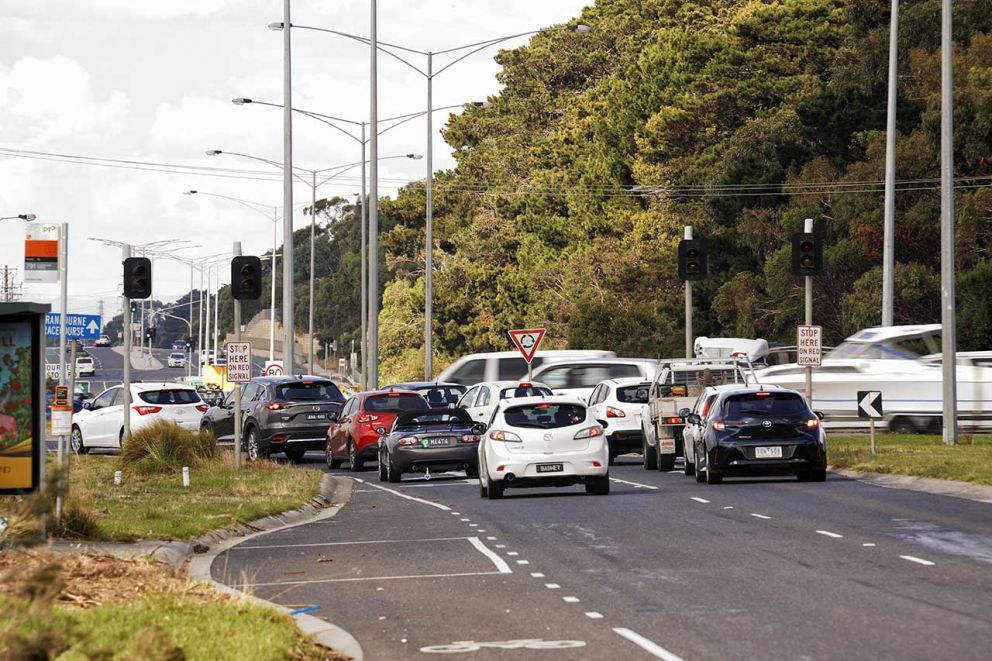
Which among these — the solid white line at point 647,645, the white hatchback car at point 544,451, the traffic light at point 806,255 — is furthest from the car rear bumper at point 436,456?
the solid white line at point 647,645

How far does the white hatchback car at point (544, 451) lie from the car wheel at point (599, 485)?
2 centimetres

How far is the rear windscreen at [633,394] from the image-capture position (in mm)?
36500

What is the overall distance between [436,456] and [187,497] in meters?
7.22

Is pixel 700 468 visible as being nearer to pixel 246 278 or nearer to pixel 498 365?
pixel 246 278

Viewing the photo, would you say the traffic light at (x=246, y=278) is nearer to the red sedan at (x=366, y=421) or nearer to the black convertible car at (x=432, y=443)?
the black convertible car at (x=432, y=443)

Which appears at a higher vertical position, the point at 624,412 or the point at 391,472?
the point at 624,412

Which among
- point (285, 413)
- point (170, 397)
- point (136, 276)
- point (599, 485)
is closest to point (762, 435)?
point (599, 485)

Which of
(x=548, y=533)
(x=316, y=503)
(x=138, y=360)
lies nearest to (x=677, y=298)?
(x=316, y=503)

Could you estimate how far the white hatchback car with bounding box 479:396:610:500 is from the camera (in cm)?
2653

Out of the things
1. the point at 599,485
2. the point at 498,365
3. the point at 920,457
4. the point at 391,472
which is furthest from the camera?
the point at 498,365

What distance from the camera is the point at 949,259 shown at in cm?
3484

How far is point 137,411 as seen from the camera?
144 ft

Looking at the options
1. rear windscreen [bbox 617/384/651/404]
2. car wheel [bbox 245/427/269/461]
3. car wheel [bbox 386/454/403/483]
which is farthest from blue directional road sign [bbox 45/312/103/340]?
rear windscreen [bbox 617/384/651/404]

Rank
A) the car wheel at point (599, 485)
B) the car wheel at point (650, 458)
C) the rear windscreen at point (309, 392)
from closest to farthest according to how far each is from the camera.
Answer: the car wheel at point (599, 485) → the car wheel at point (650, 458) → the rear windscreen at point (309, 392)
